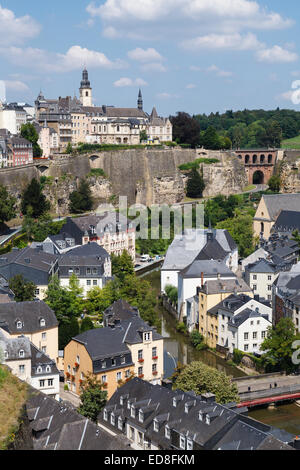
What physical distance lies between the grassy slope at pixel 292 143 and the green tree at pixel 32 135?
4474 cm

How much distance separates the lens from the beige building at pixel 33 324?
26.9m

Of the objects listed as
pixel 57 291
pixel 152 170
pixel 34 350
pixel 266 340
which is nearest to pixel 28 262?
pixel 57 291

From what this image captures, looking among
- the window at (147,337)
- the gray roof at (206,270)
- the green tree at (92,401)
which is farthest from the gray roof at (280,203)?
the green tree at (92,401)

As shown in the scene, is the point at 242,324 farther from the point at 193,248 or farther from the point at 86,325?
the point at 193,248

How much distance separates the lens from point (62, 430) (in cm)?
1683

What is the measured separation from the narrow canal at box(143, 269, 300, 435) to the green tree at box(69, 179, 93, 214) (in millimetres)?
17901

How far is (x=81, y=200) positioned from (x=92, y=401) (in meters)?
39.1

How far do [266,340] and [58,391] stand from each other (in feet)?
34.0

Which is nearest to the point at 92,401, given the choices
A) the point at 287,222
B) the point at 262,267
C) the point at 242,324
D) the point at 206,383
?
the point at 206,383

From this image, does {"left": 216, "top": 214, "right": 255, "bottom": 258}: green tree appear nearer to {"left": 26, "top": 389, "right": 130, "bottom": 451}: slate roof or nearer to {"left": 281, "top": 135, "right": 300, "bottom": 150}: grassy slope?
{"left": 26, "top": 389, "right": 130, "bottom": 451}: slate roof

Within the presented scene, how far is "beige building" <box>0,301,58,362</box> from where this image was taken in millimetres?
26875

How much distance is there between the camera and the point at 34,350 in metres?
24.7

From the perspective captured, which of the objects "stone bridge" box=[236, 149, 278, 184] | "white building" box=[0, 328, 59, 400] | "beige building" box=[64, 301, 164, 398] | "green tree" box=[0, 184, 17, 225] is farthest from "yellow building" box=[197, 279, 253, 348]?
"stone bridge" box=[236, 149, 278, 184]

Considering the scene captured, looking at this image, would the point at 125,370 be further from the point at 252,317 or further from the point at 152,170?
the point at 152,170
